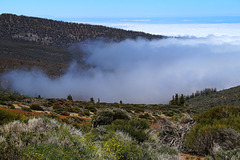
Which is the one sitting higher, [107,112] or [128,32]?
[128,32]

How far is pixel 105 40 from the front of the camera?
177875 millimetres

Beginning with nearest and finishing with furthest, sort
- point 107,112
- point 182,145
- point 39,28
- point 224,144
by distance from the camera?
point 224,144, point 182,145, point 107,112, point 39,28

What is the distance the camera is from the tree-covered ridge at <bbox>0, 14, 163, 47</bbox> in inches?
4838

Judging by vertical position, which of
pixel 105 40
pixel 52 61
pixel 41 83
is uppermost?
pixel 105 40

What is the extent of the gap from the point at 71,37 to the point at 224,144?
493ft

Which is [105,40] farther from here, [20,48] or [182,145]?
[182,145]

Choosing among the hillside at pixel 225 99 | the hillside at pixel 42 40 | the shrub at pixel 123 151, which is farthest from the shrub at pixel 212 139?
the hillside at pixel 42 40

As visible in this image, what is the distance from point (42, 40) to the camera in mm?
132375

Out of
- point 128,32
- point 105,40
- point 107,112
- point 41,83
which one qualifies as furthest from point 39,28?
point 107,112

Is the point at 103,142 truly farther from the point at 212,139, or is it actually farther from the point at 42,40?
the point at 42,40

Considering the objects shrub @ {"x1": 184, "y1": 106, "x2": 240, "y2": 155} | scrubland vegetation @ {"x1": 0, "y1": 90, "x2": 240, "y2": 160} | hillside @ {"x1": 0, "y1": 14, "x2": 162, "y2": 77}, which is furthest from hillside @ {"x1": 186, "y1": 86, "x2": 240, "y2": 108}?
hillside @ {"x1": 0, "y1": 14, "x2": 162, "y2": 77}

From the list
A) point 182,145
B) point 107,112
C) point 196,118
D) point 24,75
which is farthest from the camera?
point 24,75

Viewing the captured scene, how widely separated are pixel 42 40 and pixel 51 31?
1019 cm

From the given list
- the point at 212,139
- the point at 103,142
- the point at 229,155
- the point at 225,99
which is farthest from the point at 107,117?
the point at 225,99
